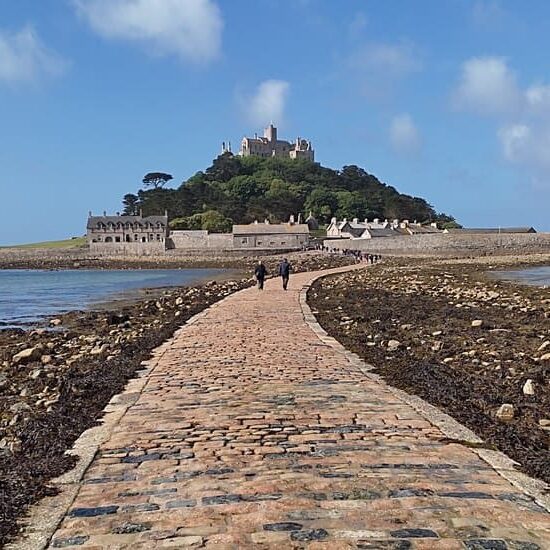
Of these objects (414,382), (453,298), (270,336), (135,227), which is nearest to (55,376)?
(270,336)

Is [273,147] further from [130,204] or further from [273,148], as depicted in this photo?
[130,204]

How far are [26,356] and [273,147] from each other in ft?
510

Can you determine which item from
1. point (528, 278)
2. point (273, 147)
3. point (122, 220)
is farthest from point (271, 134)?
point (528, 278)

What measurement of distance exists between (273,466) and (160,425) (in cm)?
159

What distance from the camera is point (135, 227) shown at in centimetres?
10331

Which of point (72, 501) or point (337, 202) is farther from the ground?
point (337, 202)

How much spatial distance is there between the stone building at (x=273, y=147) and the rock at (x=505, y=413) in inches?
6125

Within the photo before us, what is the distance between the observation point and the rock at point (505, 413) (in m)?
6.73

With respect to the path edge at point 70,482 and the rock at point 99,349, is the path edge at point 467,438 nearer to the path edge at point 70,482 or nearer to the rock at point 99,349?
the path edge at point 70,482

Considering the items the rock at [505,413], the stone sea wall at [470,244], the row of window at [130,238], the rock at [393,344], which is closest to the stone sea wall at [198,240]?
the row of window at [130,238]

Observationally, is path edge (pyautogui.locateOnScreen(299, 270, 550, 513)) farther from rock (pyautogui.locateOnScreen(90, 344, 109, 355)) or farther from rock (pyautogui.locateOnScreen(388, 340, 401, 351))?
rock (pyautogui.locateOnScreen(90, 344, 109, 355))

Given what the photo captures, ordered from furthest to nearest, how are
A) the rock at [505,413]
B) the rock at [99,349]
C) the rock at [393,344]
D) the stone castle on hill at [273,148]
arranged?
the stone castle on hill at [273,148] < the rock at [99,349] < the rock at [393,344] < the rock at [505,413]

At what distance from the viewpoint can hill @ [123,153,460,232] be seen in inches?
4552

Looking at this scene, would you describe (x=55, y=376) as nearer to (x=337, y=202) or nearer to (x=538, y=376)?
(x=538, y=376)
